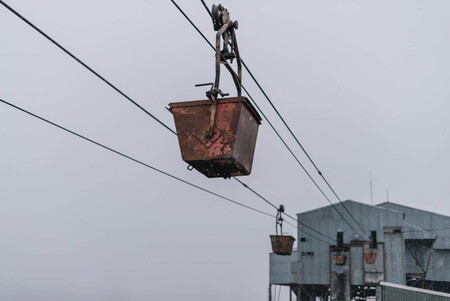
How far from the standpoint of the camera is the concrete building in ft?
120

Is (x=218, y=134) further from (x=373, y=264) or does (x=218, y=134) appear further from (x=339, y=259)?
(x=339, y=259)

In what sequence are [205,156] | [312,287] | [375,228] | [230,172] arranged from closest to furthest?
1. [205,156]
2. [230,172]
3. [375,228]
4. [312,287]

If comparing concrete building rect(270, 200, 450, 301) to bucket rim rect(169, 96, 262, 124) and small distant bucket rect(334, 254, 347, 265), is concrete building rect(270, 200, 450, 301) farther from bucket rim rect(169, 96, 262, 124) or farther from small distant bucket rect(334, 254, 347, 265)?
bucket rim rect(169, 96, 262, 124)

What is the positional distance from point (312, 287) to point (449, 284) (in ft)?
33.7

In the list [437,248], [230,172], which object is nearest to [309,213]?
[437,248]

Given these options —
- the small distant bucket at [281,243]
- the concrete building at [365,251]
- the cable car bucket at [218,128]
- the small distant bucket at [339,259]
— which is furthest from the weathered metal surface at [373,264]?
the cable car bucket at [218,128]

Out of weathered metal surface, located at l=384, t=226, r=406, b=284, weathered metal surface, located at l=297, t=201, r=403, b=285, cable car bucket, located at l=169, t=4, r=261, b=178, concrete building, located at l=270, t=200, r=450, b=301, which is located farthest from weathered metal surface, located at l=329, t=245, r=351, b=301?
cable car bucket, located at l=169, t=4, r=261, b=178

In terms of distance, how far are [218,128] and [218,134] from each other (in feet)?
0.19

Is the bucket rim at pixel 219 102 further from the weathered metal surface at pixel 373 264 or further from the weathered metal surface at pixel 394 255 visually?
the weathered metal surface at pixel 373 264

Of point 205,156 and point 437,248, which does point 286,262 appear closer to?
point 437,248

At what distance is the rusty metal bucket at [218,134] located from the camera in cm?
493

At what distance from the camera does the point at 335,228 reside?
3941 centimetres

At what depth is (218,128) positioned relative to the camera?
16.4ft

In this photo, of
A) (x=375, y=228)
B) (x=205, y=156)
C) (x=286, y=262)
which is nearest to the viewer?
(x=205, y=156)
